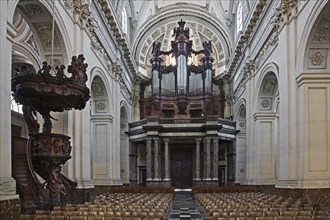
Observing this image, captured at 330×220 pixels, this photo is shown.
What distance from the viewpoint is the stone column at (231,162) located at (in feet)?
89.2

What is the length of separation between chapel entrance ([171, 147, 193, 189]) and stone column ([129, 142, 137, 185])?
8.78ft

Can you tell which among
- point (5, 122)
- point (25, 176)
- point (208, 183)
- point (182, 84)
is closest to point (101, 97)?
point (208, 183)

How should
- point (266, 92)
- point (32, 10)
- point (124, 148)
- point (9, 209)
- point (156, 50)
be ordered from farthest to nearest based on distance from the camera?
1. point (156, 50)
2. point (124, 148)
3. point (266, 92)
4. point (32, 10)
5. point (9, 209)

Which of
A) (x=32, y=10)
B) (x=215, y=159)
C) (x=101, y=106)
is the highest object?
(x=32, y=10)

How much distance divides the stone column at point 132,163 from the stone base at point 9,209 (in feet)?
64.7

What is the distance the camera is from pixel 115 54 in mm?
21656

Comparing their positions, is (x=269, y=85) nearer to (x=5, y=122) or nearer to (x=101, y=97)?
(x=101, y=97)

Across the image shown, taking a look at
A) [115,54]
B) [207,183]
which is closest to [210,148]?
[207,183]

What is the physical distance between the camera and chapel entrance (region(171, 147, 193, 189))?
29219mm

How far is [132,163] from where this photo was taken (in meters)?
27.9

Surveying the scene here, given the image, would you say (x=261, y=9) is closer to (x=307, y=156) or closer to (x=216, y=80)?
(x=307, y=156)

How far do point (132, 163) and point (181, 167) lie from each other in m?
3.53

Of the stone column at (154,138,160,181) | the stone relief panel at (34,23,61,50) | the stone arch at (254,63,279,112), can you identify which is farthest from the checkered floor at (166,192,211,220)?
the stone column at (154,138,160,181)

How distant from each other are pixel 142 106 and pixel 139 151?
316 cm
